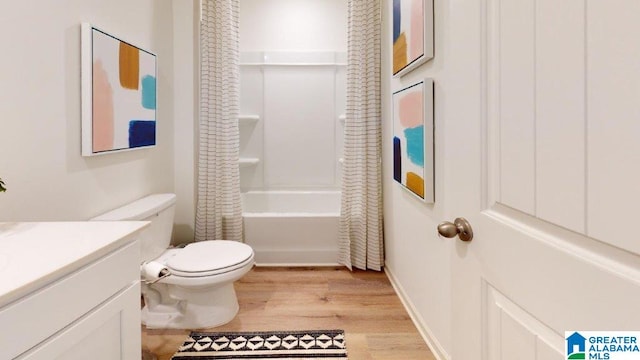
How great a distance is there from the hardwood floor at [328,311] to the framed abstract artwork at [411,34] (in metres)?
1.49

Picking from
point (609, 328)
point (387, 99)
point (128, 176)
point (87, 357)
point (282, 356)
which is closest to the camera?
point (609, 328)

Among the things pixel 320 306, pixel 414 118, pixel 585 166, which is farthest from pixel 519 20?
pixel 320 306

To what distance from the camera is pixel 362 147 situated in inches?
120

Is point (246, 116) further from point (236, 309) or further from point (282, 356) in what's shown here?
point (282, 356)

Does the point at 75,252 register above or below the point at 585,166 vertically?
below

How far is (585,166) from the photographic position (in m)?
0.55

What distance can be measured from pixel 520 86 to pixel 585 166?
8.8 inches

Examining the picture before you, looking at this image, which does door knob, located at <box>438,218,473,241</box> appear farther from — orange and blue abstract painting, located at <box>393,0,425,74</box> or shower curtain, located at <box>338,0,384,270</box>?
shower curtain, located at <box>338,0,384,270</box>

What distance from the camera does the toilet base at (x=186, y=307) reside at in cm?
222

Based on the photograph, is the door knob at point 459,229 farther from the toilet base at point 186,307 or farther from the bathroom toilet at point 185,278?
the toilet base at point 186,307

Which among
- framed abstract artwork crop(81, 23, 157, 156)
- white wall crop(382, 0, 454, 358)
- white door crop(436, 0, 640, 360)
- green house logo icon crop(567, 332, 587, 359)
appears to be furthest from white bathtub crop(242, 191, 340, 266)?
green house logo icon crop(567, 332, 587, 359)

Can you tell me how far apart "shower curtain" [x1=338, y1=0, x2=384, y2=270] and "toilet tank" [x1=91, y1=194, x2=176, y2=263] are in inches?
53.5

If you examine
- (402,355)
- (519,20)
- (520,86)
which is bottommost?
(402,355)

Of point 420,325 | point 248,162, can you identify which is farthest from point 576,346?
point 248,162
